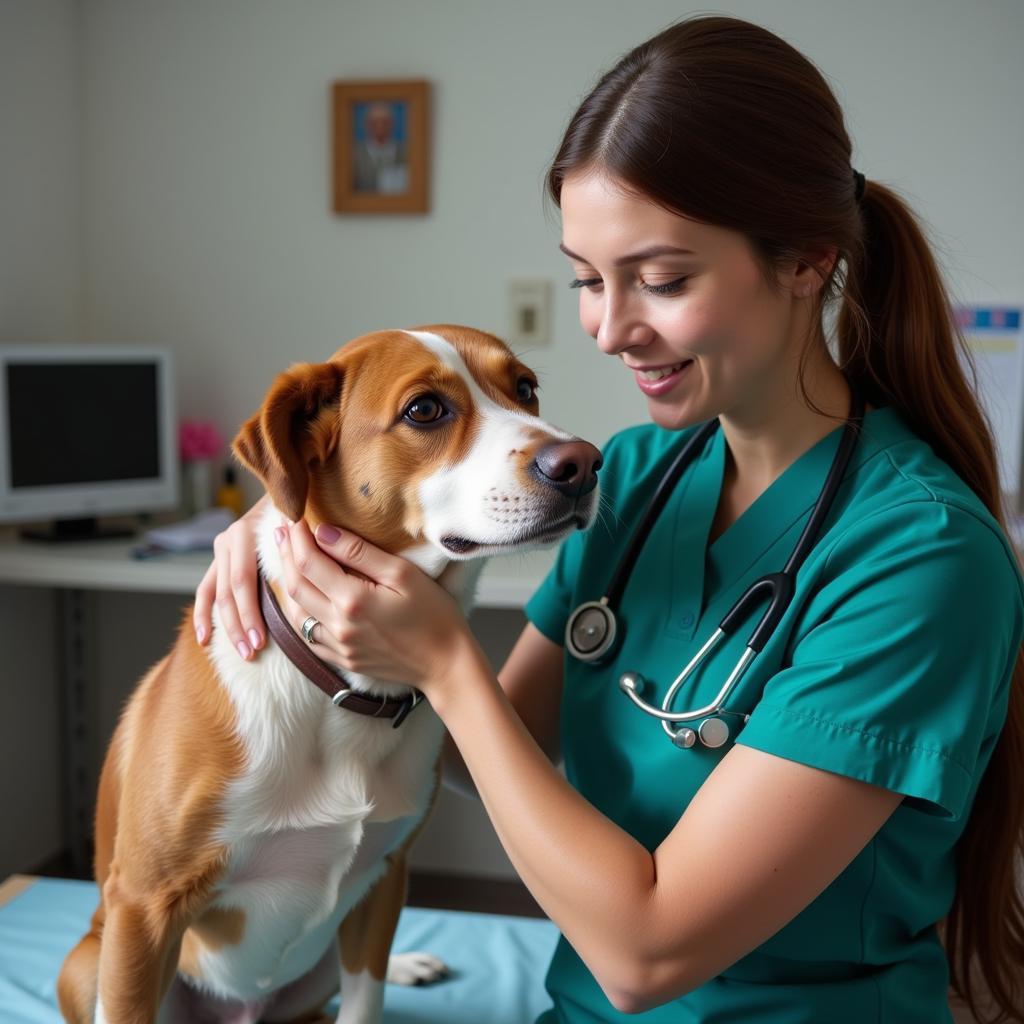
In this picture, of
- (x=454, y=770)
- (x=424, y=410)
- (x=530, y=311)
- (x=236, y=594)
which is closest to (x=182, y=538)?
(x=530, y=311)

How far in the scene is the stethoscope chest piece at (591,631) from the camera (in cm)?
119

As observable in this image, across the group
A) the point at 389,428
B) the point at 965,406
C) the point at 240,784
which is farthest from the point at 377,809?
the point at 965,406

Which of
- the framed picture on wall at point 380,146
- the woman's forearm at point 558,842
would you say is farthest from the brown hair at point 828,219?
the framed picture on wall at point 380,146

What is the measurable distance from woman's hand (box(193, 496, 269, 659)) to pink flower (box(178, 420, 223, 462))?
1982 mm

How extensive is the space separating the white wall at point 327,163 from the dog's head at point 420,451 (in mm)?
1899

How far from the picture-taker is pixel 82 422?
2.86 meters

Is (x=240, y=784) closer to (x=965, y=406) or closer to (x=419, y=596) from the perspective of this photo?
(x=419, y=596)

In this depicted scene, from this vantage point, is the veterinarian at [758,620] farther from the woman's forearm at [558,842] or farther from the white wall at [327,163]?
the white wall at [327,163]

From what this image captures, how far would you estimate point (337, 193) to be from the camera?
304 cm

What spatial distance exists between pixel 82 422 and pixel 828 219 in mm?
2287

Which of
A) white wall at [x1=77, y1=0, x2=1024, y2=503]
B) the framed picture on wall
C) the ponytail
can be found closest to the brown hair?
the ponytail

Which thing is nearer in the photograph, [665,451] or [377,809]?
[377,809]

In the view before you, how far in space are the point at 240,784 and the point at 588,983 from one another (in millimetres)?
421

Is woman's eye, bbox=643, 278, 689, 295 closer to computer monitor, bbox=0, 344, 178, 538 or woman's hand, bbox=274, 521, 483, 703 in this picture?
woman's hand, bbox=274, 521, 483, 703
